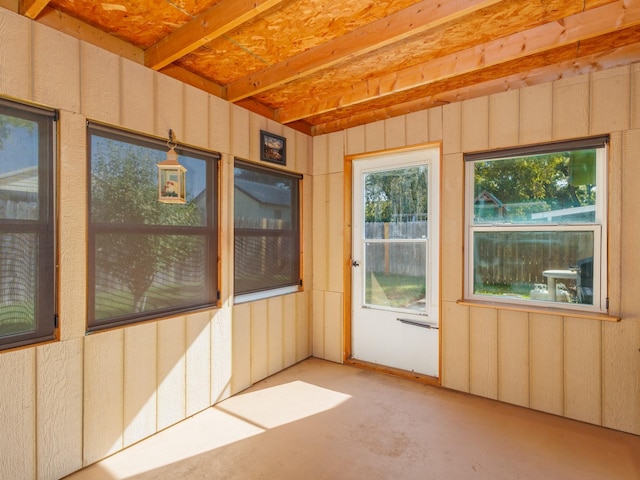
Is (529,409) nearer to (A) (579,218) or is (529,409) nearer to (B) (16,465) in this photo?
(A) (579,218)

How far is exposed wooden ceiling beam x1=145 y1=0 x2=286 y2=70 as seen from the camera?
1829 mm

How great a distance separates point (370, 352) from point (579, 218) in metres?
2.19

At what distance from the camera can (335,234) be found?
361 centimetres

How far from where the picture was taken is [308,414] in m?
2.53

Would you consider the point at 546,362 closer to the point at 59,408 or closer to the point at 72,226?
the point at 59,408

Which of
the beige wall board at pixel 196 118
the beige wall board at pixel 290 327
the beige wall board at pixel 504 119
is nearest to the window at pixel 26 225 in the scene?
the beige wall board at pixel 196 118

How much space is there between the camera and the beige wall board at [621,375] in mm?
2256

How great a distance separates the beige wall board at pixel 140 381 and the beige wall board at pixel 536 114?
3090 millimetres

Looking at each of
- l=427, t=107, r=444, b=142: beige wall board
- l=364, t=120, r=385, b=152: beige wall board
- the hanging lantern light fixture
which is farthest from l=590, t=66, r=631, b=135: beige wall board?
the hanging lantern light fixture

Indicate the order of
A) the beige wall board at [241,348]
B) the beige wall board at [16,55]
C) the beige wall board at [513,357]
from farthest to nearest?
the beige wall board at [241,348] < the beige wall board at [513,357] < the beige wall board at [16,55]

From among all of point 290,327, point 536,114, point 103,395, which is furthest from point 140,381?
point 536,114

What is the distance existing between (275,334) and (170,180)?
1.81 metres

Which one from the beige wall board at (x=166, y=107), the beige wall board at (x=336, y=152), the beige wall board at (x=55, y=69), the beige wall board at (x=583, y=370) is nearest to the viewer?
the beige wall board at (x=55, y=69)

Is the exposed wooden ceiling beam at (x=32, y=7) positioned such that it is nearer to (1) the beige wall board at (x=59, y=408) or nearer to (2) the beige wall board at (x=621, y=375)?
(1) the beige wall board at (x=59, y=408)
